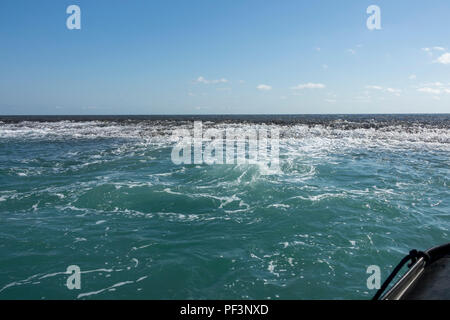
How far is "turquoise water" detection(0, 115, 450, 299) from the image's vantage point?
8227 millimetres

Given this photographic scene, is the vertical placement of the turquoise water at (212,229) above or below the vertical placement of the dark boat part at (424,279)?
below

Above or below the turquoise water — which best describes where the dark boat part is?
above

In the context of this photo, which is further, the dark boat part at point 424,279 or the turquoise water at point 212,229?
the turquoise water at point 212,229

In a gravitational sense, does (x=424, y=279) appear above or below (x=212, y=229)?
above

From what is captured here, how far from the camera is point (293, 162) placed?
25828mm

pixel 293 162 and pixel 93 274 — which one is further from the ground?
pixel 293 162

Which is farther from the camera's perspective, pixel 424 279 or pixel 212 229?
pixel 212 229

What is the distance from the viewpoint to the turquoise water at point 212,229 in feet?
27.0

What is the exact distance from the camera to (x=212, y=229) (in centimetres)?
1188
